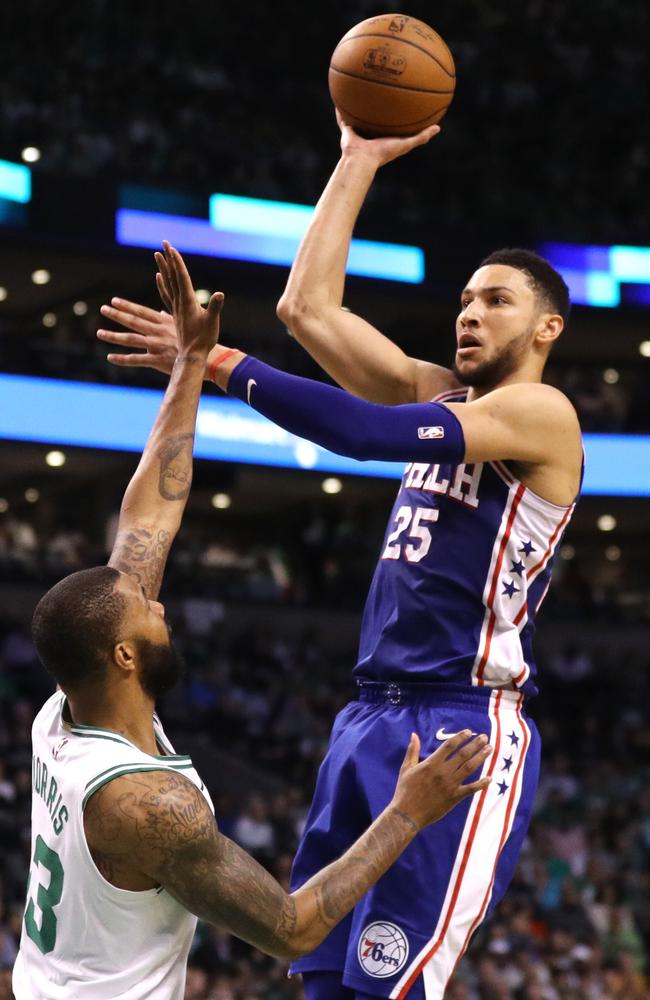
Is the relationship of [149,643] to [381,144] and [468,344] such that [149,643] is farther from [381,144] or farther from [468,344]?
[381,144]

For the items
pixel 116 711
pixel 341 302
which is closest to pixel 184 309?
pixel 341 302

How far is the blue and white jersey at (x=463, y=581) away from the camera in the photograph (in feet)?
12.0

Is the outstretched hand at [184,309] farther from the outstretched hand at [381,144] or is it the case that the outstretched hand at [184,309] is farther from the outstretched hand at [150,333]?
the outstretched hand at [381,144]

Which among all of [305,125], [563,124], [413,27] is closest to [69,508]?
[305,125]

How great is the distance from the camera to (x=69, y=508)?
22.0m

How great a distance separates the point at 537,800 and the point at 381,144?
11.8 m

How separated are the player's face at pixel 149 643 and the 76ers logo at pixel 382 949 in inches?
30.8

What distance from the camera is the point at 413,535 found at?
377cm

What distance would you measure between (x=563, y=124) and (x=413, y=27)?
1865 cm

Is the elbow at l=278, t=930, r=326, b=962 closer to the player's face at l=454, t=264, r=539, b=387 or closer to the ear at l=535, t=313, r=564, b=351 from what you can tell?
the player's face at l=454, t=264, r=539, b=387

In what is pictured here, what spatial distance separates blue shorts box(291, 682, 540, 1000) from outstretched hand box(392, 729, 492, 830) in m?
0.49

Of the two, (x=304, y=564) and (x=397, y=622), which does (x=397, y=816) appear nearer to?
(x=397, y=622)

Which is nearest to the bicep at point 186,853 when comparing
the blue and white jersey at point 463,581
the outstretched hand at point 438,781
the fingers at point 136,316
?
the outstretched hand at point 438,781

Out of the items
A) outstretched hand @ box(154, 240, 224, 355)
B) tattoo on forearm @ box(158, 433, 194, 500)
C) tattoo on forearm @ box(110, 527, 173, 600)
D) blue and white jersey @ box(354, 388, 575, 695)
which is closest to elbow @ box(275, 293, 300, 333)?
outstretched hand @ box(154, 240, 224, 355)
